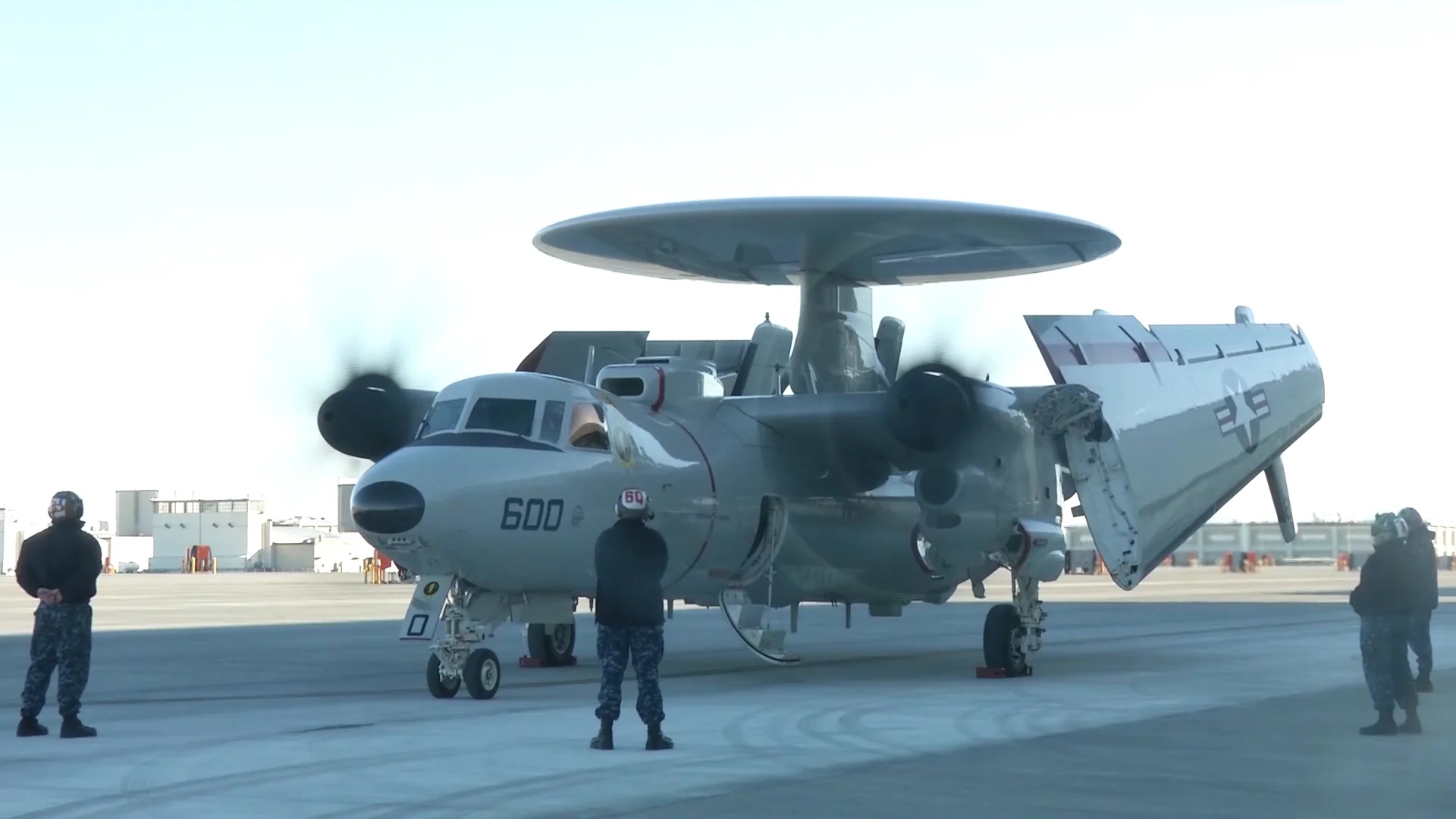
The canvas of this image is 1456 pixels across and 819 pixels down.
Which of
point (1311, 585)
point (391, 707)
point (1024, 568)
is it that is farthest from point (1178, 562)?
point (391, 707)

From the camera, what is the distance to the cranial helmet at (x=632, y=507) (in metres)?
14.2

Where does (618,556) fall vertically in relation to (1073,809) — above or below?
above

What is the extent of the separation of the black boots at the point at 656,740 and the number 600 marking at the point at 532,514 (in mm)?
5139

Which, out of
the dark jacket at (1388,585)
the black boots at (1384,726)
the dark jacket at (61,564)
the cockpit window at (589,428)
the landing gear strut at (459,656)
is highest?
the cockpit window at (589,428)

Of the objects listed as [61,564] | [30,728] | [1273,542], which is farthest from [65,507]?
[1273,542]

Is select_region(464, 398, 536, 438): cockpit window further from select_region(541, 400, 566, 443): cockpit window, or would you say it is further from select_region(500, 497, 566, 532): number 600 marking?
select_region(500, 497, 566, 532): number 600 marking

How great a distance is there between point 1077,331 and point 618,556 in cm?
1018

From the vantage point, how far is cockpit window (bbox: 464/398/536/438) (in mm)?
18953

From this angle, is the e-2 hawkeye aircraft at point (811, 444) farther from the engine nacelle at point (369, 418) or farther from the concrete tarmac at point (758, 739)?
the concrete tarmac at point (758, 739)

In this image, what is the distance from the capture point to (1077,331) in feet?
72.8

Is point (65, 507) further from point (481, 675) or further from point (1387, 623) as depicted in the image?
point (1387, 623)

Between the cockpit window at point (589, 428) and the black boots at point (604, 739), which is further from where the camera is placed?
the cockpit window at point (589, 428)

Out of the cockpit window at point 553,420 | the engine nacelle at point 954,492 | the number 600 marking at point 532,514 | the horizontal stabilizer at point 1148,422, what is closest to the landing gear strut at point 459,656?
the number 600 marking at point 532,514

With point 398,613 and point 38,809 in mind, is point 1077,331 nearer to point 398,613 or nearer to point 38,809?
point 38,809
